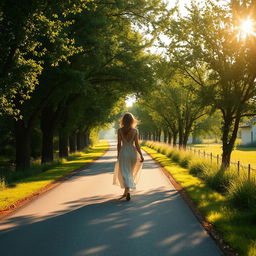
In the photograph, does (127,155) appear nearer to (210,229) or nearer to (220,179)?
(210,229)

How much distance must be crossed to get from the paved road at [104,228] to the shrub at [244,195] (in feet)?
4.08

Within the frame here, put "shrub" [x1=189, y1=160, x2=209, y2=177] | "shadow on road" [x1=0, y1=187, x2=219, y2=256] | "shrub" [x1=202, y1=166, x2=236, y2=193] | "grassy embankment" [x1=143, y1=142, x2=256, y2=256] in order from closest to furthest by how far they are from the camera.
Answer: "shadow on road" [x1=0, y1=187, x2=219, y2=256]
"grassy embankment" [x1=143, y1=142, x2=256, y2=256]
"shrub" [x1=202, y1=166, x2=236, y2=193]
"shrub" [x1=189, y1=160, x2=209, y2=177]

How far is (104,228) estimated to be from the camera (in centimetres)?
621

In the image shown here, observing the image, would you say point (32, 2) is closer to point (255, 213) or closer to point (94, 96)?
point (255, 213)

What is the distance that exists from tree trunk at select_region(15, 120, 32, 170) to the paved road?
9857mm

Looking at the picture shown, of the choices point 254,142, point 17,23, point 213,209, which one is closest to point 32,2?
point 17,23

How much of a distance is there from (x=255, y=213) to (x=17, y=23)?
684 centimetres

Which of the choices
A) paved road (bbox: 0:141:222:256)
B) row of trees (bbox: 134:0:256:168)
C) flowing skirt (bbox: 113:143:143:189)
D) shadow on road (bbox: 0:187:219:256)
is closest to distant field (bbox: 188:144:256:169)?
row of trees (bbox: 134:0:256:168)

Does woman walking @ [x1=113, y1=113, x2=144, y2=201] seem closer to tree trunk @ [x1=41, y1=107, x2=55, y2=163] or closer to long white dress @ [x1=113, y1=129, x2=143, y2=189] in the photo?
long white dress @ [x1=113, y1=129, x2=143, y2=189]

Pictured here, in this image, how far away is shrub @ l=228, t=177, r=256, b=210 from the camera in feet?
26.3

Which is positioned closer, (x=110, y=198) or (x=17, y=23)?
(x=17, y=23)

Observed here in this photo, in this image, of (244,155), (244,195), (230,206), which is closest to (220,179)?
(244,195)

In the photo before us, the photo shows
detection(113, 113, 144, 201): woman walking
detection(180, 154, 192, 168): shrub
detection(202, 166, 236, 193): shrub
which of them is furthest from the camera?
detection(180, 154, 192, 168): shrub

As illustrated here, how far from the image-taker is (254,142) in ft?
188
